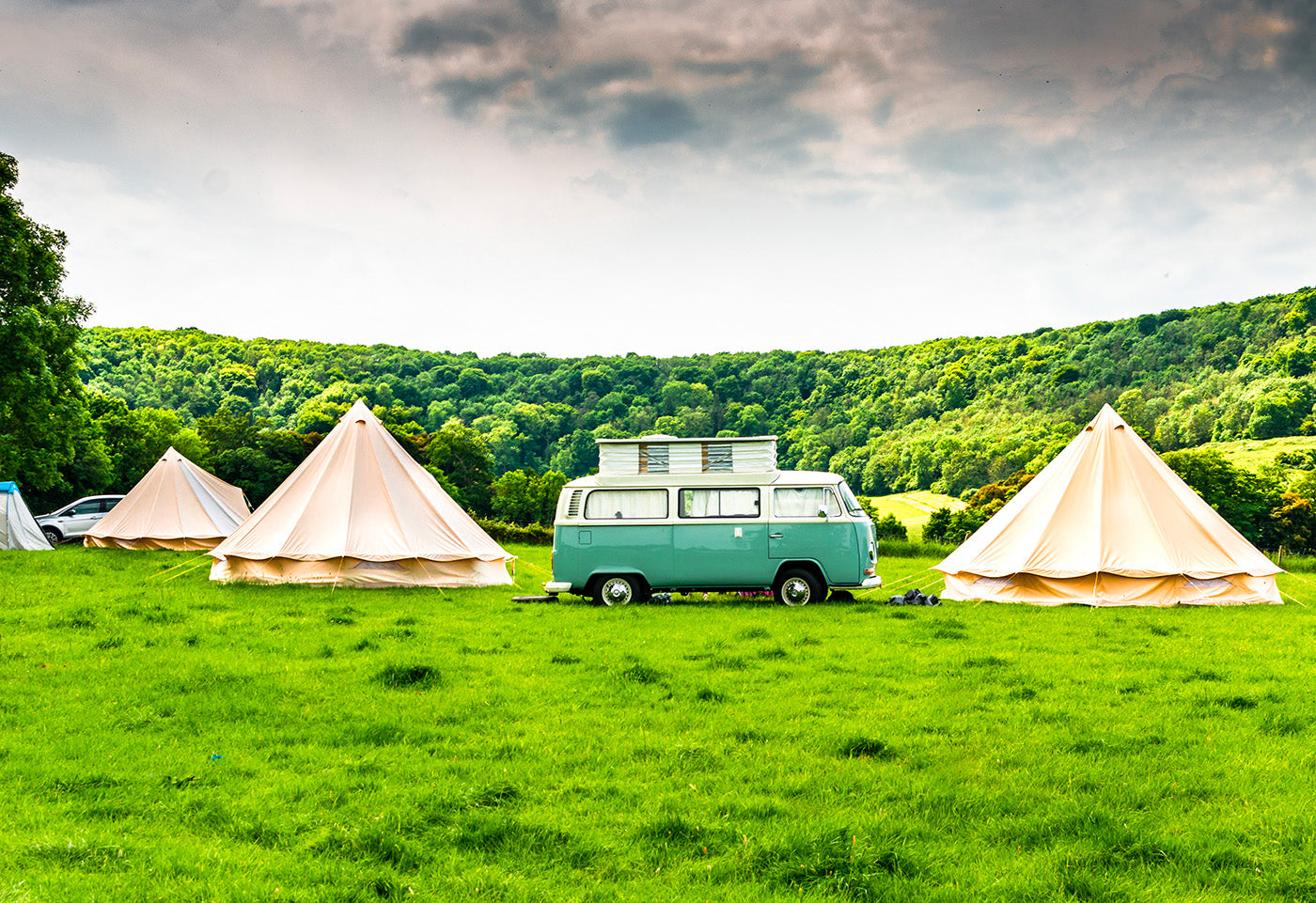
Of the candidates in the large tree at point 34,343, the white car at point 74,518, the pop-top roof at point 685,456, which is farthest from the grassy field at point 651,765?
the white car at point 74,518

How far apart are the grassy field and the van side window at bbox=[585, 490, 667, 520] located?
3509 mm

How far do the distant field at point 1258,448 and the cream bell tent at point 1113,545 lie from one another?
45740 mm

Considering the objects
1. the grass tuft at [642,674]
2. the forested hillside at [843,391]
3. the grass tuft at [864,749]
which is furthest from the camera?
the forested hillside at [843,391]

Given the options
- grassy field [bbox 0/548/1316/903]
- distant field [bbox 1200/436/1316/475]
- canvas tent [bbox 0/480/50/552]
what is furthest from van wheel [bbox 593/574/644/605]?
distant field [bbox 1200/436/1316/475]

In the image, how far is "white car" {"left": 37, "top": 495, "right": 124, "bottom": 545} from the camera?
27609mm

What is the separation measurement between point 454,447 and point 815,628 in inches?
1707

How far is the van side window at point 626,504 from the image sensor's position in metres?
15.2

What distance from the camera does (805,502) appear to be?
14961 millimetres

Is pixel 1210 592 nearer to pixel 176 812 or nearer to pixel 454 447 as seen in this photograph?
pixel 176 812

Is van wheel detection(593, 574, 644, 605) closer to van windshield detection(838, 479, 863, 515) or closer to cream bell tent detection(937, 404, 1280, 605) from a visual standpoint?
van windshield detection(838, 479, 863, 515)

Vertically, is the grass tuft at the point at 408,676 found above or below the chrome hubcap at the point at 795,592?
below

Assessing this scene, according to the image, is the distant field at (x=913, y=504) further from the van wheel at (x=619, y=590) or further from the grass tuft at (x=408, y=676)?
the grass tuft at (x=408, y=676)

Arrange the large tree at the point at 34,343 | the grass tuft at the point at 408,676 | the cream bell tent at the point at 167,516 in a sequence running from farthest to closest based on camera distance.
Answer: the cream bell tent at the point at 167,516, the large tree at the point at 34,343, the grass tuft at the point at 408,676

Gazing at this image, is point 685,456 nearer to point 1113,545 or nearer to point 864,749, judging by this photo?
point 1113,545
